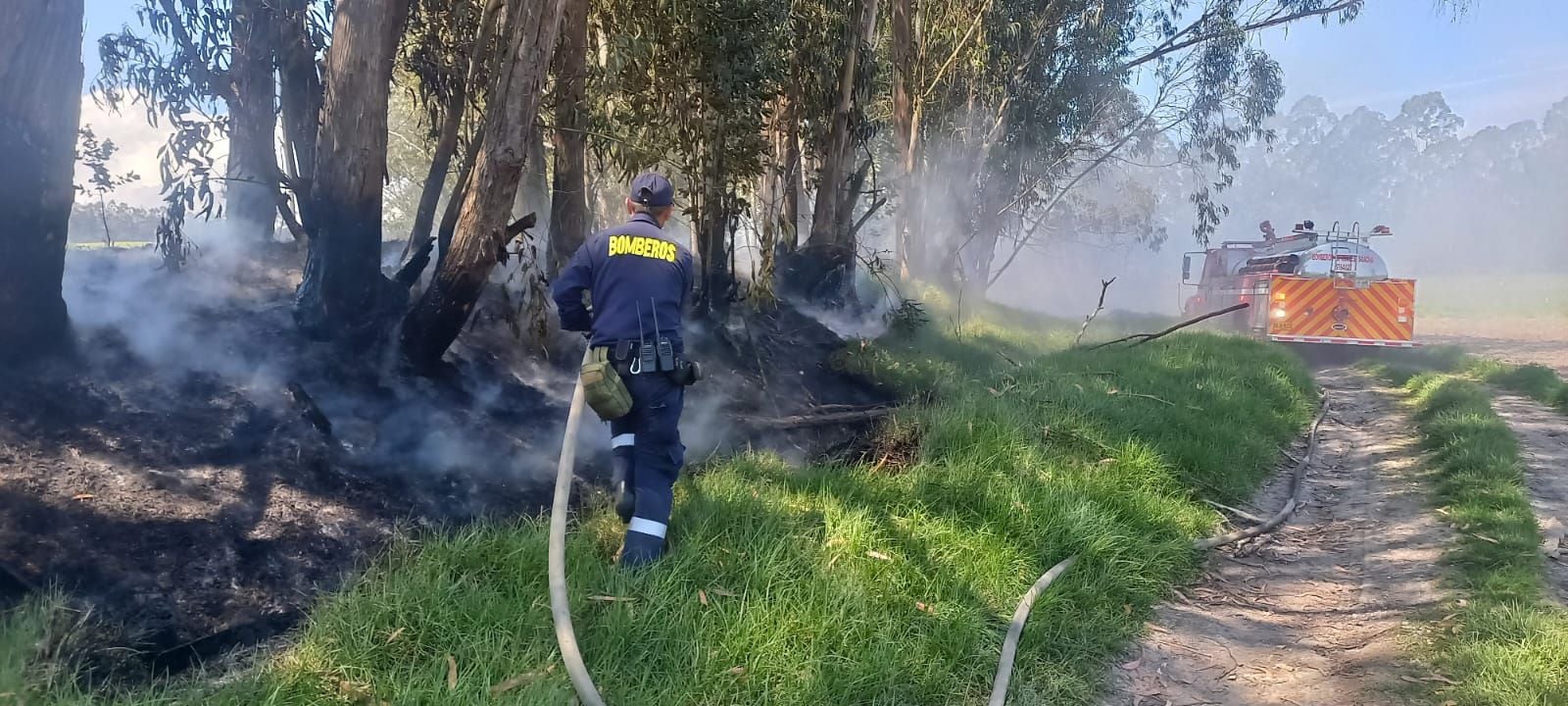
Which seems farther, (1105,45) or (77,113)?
(1105,45)

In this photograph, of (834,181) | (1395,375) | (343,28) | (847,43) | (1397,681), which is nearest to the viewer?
(1397,681)

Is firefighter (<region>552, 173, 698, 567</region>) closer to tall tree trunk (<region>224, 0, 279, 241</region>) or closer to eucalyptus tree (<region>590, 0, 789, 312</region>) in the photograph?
eucalyptus tree (<region>590, 0, 789, 312</region>)

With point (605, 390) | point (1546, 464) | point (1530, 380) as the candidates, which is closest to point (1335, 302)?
point (1530, 380)

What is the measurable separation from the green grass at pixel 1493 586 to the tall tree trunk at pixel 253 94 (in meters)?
6.62

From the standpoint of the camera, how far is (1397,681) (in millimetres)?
3227

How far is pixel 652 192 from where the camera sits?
13.0 ft

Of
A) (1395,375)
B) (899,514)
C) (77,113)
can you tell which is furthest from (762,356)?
(1395,375)

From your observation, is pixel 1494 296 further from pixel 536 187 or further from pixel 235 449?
pixel 235 449

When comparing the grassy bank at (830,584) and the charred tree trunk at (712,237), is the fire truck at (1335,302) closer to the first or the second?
the grassy bank at (830,584)

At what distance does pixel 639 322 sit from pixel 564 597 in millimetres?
1271

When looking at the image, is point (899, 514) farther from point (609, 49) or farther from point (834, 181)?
point (834, 181)

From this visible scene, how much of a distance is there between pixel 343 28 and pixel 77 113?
1325 millimetres

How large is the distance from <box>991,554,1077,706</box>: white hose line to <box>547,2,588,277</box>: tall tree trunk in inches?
150

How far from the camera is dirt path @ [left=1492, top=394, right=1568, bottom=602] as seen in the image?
4.20 meters
